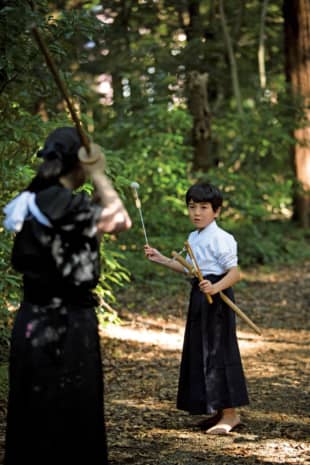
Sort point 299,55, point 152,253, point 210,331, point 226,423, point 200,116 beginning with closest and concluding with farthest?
point 152,253 < point 210,331 < point 226,423 < point 200,116 < point 299,55

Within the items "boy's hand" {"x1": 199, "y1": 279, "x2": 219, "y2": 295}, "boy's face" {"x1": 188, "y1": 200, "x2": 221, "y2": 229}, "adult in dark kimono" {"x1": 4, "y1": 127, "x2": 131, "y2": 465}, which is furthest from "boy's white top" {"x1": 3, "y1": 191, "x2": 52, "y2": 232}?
"boy's face" {"x1": 188, "y1": 200, "x2": 221, "y2": 229}

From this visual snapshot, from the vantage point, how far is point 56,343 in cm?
311

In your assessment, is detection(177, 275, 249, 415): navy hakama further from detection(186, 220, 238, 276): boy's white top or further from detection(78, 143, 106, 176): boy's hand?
detection(78, 143, 106, 176): boy's hand

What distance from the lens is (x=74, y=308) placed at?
3137 mm

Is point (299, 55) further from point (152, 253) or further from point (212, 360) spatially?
point (152, 253)

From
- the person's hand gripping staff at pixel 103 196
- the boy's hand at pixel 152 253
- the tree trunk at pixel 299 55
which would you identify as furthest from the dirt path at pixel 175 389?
the tree trunk at pixel 299 55

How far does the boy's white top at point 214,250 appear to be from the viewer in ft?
15.6

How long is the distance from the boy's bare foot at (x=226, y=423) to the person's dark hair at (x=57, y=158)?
263 centimetres

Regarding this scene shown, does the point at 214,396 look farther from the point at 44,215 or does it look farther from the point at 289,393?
the point at 44,215

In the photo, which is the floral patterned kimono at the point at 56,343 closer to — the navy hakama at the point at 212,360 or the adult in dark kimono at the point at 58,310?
the adult in dark kimono at the point at 58,310

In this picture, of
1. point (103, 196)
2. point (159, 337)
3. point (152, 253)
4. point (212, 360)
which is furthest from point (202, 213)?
point (159, 337)

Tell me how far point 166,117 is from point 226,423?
625cm

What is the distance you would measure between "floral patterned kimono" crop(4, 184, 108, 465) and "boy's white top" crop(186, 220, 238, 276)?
68.3 inches

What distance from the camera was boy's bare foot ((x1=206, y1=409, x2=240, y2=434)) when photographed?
16.3 feet
